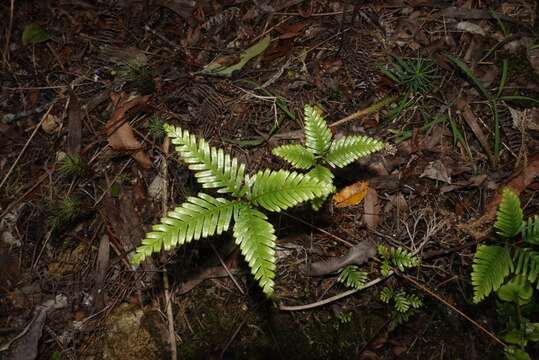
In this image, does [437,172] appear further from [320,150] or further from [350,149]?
[320,150]

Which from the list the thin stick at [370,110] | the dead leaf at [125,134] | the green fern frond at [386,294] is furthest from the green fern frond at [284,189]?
the dead leaf at [125,134]

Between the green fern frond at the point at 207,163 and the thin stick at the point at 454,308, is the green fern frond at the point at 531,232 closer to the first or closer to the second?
the thin stick at the point at 454,308

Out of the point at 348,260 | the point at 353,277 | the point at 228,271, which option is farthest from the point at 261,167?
the point at 353,277

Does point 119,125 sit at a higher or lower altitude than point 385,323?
higher

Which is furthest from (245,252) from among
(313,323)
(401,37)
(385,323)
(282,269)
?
(401,37)

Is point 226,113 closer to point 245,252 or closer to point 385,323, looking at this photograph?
point 245,252

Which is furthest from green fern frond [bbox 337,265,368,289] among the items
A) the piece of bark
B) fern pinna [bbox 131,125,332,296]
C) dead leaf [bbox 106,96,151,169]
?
dead leaf [bbox 106,96,151,169]

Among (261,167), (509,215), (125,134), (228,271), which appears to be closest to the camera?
(509,215)
